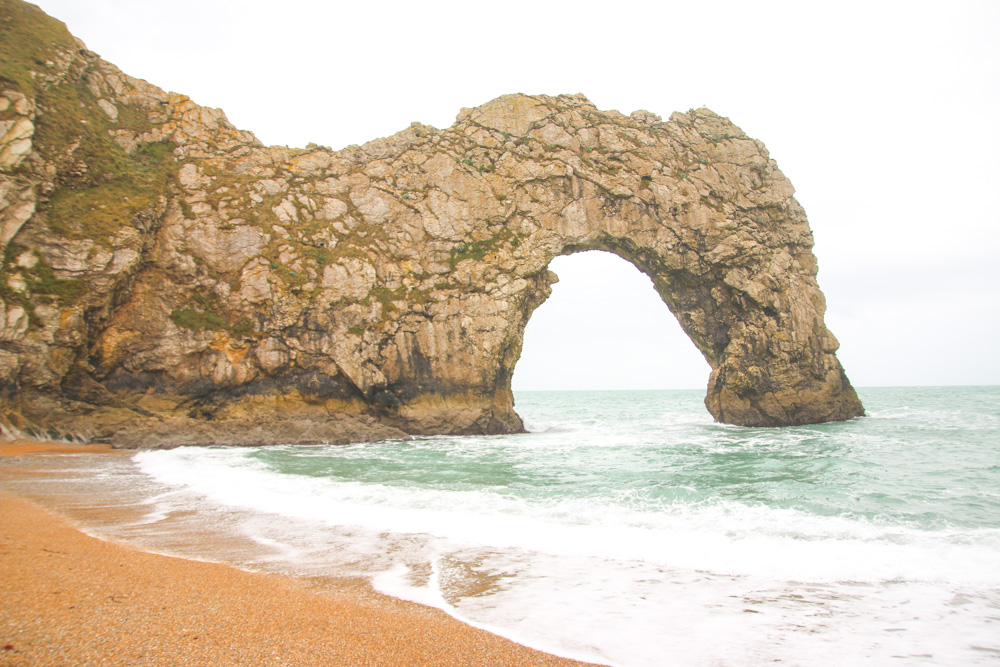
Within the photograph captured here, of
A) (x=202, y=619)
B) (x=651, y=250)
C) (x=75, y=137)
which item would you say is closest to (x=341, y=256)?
(x=75, y=137)

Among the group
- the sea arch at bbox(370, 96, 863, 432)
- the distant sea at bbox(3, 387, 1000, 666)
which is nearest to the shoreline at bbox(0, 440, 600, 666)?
the distant sea at bbox(3, 387, 1000, 666)

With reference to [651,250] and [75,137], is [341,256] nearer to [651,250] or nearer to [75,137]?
[75,137]

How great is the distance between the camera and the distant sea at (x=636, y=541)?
381cm

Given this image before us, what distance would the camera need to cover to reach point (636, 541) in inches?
247

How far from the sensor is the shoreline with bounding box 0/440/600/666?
293cm

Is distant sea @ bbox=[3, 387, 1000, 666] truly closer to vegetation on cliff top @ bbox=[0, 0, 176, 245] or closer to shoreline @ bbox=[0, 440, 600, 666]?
shoreline @ bbox=[0, 440, 600, 666]

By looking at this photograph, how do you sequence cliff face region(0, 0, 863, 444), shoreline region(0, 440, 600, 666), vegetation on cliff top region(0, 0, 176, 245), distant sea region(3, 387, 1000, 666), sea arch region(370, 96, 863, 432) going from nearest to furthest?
1. shoreline region(0, 440, 600, 666)
2. distant sea region(3, 387, 1000, 666)
3. cliff face region(0, 0, 863, 444)
4. vegetation on cliff top region(0, 0, 176, 245)
5. sea arch region(370, 96, 863, 432)

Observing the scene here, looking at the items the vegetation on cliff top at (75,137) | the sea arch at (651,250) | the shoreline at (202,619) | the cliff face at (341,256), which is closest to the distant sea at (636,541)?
the shoreline at (202,619)

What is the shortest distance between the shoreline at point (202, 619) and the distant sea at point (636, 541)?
0.37 metres

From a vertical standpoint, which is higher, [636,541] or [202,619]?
[202,619]

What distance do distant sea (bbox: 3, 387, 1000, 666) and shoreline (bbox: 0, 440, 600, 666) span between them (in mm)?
366

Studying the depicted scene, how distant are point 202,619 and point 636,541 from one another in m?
4.95

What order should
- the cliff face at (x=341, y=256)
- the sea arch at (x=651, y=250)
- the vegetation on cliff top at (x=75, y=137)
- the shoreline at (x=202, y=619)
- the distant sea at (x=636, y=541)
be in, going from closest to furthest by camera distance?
the shoreline at (x=202, y=619), the distant sea at (x=636, y=541), the cliff face at (x=341, y=256), the vegetation on cliff top at (x=75, y=137), the sea arch at (x=651, y=250)

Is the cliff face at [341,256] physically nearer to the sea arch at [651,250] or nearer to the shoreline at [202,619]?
the sea arch at [651,250]
